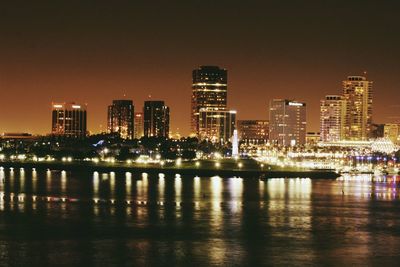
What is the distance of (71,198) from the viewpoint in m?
63.4

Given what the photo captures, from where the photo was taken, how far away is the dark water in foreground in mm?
33125

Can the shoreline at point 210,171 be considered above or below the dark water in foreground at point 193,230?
above

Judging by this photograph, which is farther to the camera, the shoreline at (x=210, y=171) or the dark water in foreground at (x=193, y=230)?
the shoreline at (x=210, y=171)

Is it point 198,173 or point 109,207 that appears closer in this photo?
point 109,207

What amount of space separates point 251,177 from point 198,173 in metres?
8.73

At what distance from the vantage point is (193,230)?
42.2m

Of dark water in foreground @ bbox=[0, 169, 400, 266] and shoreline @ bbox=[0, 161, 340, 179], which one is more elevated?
shoreline @ bbox=[0, 161, 340, 179]

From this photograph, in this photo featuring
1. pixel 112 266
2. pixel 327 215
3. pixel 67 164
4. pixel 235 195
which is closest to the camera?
pixel 112 266

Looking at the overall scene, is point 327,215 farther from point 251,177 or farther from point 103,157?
point 103,157

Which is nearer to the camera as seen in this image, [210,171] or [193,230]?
[193,230]

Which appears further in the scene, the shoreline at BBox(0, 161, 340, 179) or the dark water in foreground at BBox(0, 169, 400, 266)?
the shoreline at BBox(0, 161, 340, 179)

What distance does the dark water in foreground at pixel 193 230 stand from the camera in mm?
33125

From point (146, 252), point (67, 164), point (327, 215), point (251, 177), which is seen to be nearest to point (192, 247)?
point (146, 252)

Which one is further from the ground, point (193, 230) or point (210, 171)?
point (210, 171)
